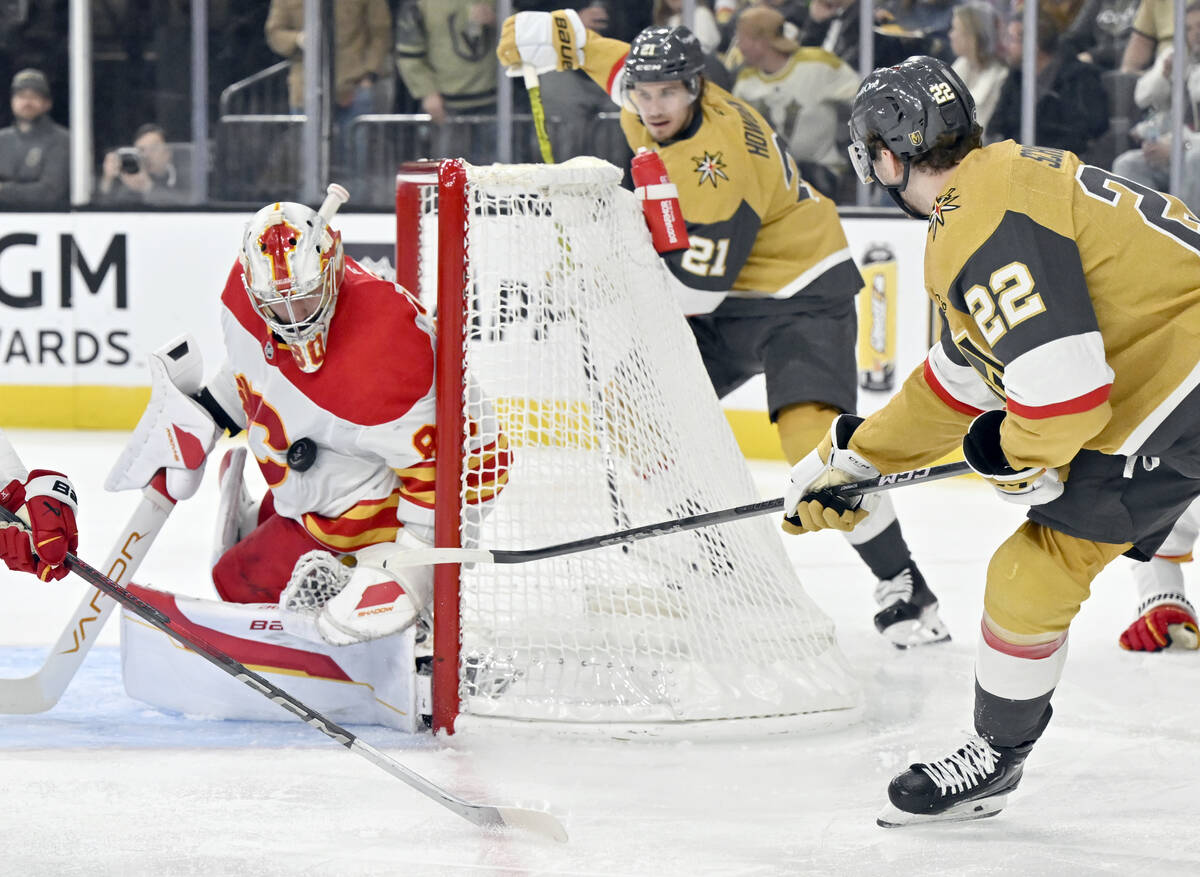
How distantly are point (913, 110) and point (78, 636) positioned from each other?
5.20ft

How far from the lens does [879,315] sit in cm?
539

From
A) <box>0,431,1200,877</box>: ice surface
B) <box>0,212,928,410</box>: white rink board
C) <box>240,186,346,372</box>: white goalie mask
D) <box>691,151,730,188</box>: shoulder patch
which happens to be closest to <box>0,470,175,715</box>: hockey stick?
<box>0,431,1200,877</box>: ice surface

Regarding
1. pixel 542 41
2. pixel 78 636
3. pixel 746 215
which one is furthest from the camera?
pixel 542 41

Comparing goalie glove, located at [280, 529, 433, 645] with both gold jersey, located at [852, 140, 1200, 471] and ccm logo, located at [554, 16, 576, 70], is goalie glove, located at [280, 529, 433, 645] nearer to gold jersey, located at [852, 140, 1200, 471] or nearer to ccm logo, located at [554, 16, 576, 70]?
gold jersey, located at [852, 140, 1200, 471]

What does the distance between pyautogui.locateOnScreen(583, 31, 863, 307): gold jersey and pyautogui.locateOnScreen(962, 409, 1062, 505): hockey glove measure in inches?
45.4

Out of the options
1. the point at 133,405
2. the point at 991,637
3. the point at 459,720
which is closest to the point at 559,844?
the point at 459,720

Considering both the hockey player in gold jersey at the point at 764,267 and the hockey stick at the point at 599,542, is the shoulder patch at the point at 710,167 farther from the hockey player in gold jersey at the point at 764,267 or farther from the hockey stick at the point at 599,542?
the hockey stick at the point at 599,542

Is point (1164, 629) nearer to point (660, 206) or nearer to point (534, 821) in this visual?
point (660, 206)

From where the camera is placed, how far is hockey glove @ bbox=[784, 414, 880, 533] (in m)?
2.24

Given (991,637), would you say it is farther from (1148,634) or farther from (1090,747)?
(1148,634)

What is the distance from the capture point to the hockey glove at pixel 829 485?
2.24 m

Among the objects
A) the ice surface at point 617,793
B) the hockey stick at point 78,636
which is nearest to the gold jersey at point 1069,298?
the ice surface at point 617,793

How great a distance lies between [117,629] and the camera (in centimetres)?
329

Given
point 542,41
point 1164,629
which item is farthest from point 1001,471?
point 542,41
